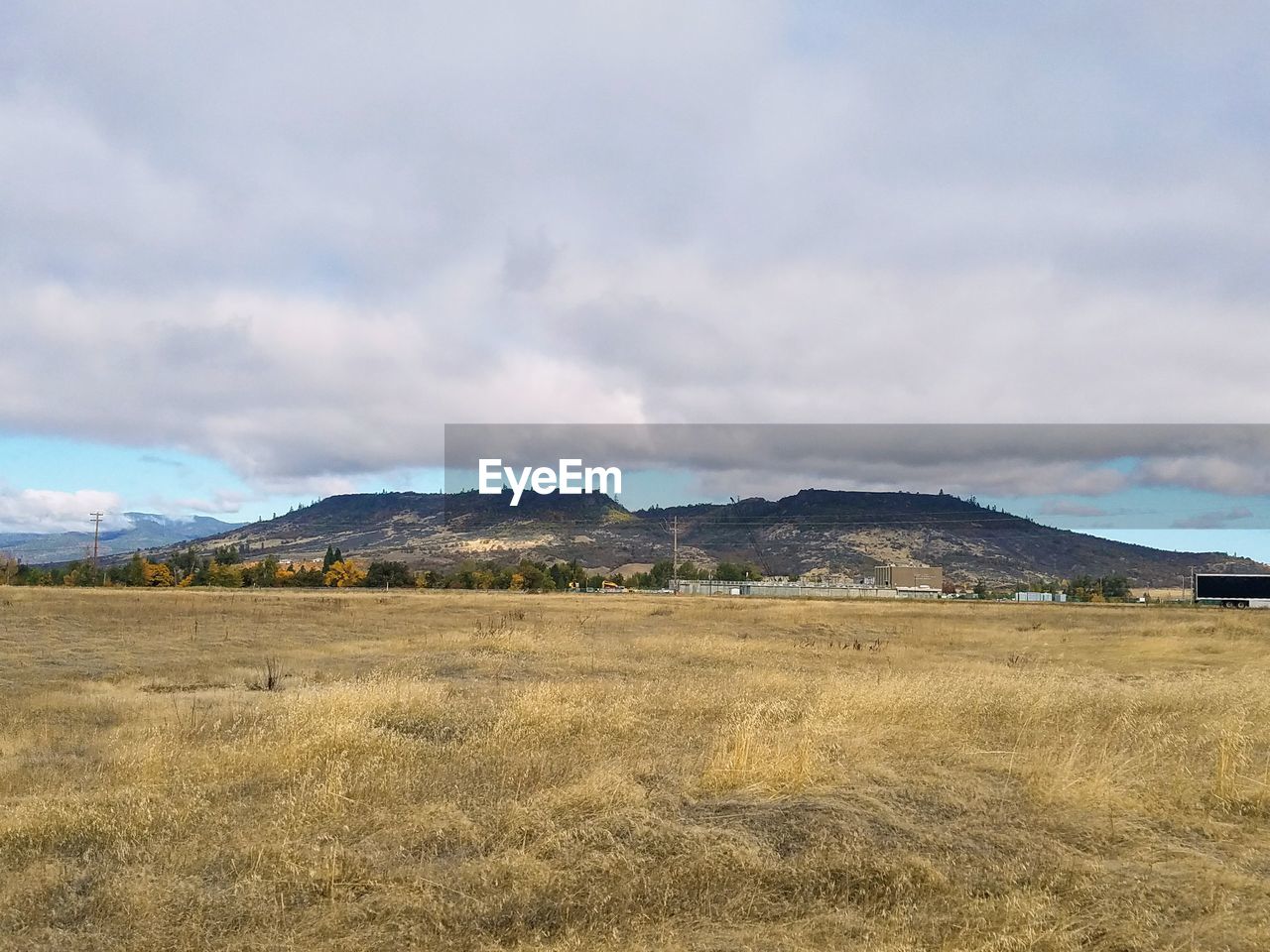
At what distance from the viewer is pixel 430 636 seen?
28859mm

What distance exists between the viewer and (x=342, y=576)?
4916 inches

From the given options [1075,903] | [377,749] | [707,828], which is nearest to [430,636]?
[377,749]

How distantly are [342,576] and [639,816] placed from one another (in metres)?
125

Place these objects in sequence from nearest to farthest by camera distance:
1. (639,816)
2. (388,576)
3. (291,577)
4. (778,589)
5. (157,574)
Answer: (639,816)
(388,576)
(778,589)
(157,574)
(291,577)

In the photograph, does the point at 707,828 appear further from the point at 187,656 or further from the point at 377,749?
the point at 187,656

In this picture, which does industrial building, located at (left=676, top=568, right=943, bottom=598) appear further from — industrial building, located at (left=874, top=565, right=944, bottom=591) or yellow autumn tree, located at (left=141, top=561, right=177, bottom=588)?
yellow autumn tree, located at (left=141, top=561, right=177, bottom=588)

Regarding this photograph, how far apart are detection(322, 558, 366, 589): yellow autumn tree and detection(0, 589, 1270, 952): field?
111 metres

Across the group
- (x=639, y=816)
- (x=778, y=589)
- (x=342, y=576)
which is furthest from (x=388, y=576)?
(x=639, y=816)

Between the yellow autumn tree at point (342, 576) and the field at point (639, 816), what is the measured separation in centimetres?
11062

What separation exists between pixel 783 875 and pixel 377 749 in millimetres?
5300

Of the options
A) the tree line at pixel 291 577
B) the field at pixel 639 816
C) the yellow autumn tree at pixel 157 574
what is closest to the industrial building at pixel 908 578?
the tree line at pixel 291 577

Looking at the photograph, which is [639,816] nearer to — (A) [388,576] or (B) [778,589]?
(B) [778,589]

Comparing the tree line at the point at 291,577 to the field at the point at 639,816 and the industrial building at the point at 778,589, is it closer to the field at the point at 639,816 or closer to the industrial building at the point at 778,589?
the industrial building at the point at 778,589

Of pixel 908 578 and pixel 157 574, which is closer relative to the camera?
pixel 157 574
